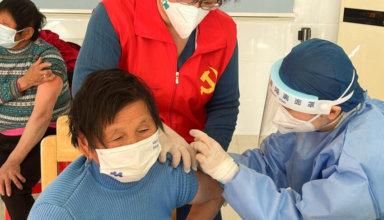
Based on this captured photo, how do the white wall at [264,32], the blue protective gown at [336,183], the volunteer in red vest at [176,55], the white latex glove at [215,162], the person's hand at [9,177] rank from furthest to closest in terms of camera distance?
the white wall at [264,32] → the person's hand at [9,177] → the volunteer in red vest at [176,55] → the white latex glove at [215,162] → the blue protective gown at [336,183]

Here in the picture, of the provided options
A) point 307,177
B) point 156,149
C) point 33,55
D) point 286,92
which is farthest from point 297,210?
point 33,55

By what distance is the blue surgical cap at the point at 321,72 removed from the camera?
3.50 feet

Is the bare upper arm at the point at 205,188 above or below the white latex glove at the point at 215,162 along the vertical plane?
below

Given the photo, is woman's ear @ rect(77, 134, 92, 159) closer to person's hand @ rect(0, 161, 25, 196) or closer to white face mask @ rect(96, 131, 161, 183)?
white face mask @ rect(96, 131, 161, 183)

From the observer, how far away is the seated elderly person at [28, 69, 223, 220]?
104cm

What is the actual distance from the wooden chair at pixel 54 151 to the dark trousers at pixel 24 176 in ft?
2.68

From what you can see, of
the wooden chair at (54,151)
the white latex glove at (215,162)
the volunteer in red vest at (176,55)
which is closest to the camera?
the white latex glove at (215,162)

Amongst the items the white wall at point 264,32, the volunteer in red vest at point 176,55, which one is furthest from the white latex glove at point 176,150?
the white wall at point 264,32

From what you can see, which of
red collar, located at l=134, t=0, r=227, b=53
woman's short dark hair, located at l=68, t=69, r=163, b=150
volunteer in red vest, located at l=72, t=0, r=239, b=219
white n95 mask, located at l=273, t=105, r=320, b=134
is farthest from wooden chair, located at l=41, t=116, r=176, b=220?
white n95 mask, located at l=273, t=105, r=320, b=134

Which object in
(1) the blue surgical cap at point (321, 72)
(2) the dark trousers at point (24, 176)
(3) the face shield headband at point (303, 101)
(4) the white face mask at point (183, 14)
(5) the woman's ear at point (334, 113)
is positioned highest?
(4) the white face mask at point (183, 14)

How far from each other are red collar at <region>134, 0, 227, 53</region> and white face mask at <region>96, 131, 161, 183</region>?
1.24 ft

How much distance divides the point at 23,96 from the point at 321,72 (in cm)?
169

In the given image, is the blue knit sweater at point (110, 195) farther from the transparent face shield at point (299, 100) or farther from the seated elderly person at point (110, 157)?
the transparent face shield at point (299, 100)

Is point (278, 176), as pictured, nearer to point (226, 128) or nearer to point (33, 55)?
point (226, 128)
